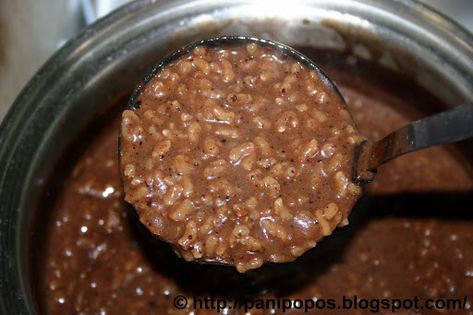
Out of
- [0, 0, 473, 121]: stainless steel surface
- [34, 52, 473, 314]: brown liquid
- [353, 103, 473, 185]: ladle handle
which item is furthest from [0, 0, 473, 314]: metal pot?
[353, 103, 473, 185]: ladle handle

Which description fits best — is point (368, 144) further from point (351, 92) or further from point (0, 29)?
point (0, 29)

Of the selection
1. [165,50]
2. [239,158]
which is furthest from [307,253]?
[165,50]

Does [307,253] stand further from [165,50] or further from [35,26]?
[35,26]

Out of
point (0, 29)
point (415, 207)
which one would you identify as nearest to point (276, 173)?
point (415, 207)

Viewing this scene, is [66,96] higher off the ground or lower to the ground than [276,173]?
higher

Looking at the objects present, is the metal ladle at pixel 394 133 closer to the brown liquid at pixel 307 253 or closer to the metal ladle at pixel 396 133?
the metal ladle at pixel 396 133

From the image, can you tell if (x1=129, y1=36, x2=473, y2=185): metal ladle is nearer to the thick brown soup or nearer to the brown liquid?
the thick brown soup
